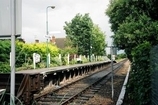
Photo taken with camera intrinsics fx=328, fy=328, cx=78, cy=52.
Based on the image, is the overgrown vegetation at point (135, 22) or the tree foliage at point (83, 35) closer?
the overgrown vegetation at point (135, 22)

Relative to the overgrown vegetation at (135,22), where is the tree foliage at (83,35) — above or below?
above

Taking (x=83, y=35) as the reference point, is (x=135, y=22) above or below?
below

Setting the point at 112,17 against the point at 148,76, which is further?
the point at 112,17

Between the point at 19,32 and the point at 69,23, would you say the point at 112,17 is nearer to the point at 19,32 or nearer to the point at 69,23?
the point at 19,32

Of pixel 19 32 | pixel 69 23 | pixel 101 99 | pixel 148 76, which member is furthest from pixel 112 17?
pixel 69 23

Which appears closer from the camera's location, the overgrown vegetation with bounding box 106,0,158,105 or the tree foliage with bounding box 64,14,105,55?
the overgrown vegetation with bounding box 106,0,158,105

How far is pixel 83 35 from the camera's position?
6159 centimetres

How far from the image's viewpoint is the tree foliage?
60.3m

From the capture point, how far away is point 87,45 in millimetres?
60281

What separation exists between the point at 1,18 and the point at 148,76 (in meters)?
4.90

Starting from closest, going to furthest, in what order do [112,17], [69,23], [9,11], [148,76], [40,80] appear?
[9,11] → [148,76] → [40,80] → [112,17] → [69,23]

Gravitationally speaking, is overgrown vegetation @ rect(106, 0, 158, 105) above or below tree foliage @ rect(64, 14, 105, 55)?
below

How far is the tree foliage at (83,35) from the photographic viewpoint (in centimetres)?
6031

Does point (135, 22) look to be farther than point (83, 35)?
No
